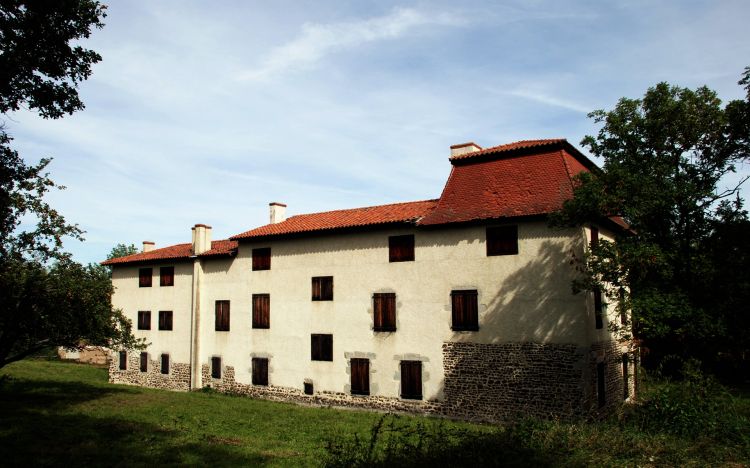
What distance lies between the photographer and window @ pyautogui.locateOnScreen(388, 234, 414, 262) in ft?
75.9

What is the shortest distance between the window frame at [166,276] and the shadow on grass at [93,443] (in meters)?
10.5

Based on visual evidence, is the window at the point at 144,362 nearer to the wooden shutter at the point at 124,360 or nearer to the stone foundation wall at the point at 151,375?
the stone foundation wall at the point at 151,375

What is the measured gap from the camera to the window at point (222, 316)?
29.2 m

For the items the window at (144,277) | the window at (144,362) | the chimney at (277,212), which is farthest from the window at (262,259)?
the window at (144,362)

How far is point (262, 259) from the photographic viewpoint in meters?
28.0

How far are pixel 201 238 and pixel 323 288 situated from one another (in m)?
10.1

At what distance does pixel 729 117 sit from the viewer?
1956 centimetres

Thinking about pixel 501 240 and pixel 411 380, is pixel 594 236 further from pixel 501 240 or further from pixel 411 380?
pixel 411 380


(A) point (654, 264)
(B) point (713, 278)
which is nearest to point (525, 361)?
(A) point (654, 264)

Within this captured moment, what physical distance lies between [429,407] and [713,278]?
11.6 meters

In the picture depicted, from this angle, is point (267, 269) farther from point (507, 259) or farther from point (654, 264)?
point (654, 264)

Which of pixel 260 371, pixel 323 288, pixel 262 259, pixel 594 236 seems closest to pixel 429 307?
pixel 323 288

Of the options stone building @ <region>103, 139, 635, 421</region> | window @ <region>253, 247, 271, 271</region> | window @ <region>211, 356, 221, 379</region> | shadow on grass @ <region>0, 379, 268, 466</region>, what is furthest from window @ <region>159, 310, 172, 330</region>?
shadow on grass @ <region>0, 379, 268, 466</region>

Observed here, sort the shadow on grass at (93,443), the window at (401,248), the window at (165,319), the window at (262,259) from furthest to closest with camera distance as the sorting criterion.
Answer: the window at (165,319) < the window at (262,259) < the window at (401,248) < the shadow on grass at (93,443)
